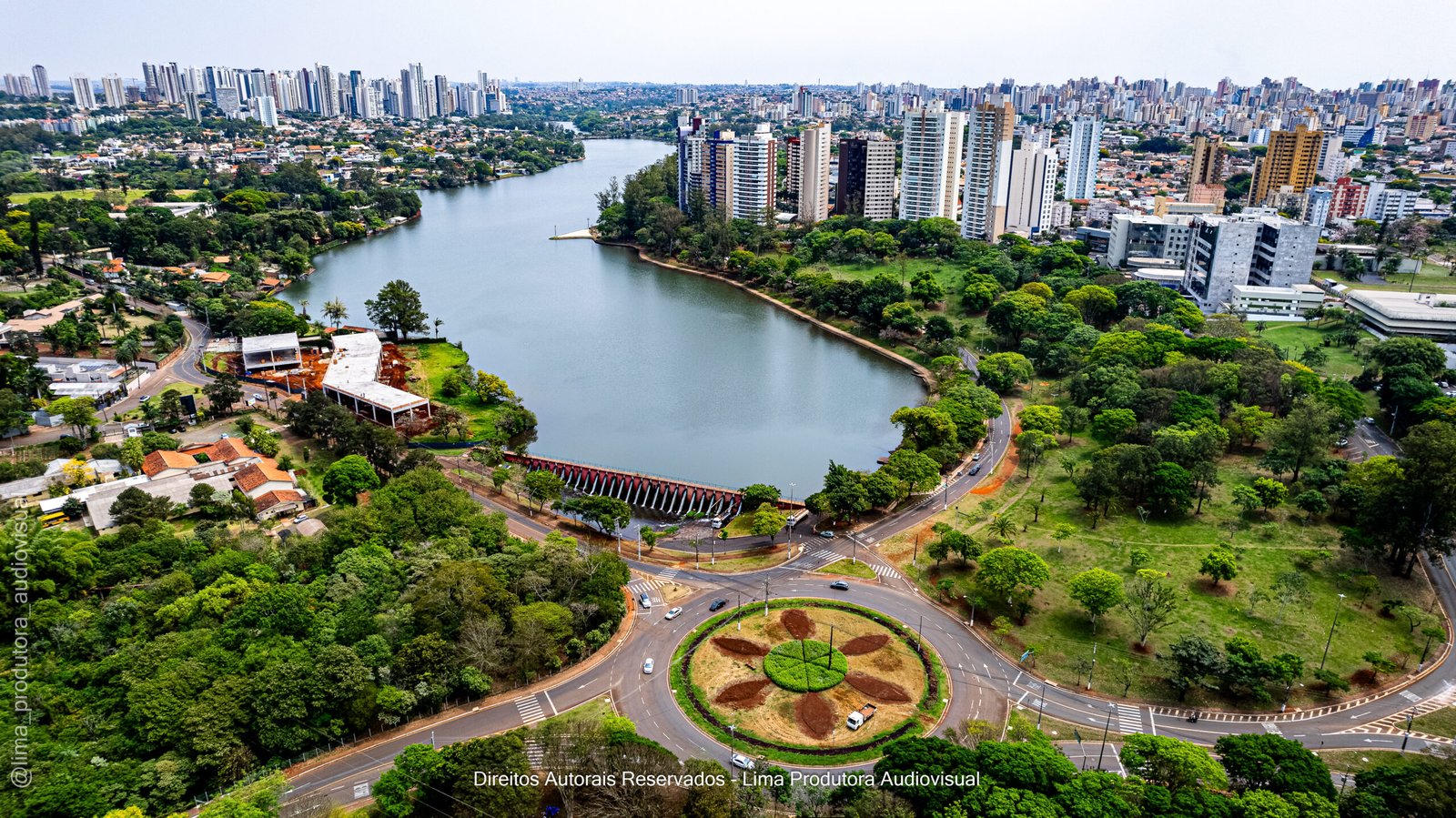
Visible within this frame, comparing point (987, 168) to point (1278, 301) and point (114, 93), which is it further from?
point (114, 93)

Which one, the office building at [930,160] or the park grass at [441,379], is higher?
the office building at [930,160]

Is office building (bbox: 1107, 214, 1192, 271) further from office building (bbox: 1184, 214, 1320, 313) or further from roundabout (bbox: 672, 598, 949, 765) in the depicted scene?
roundabout (bbox: 672, 598, 949, 765)

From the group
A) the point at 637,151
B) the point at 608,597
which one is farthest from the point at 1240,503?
the point at 637,151

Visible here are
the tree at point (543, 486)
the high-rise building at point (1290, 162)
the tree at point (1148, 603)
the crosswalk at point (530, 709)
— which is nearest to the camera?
the crosswalk at point (530, 709)

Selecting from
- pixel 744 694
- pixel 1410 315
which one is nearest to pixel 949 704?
pixel 744 694

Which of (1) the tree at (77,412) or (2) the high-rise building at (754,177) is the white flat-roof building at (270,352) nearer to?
(1) the tree at (77,412)

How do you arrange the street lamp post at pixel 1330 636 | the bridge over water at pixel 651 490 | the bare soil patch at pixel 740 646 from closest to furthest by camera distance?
A: 1. the street lamp post at pixel 1330 636
2. the bare soil patch at pixel 740 646
3. the bridge over water at pixel 651 490

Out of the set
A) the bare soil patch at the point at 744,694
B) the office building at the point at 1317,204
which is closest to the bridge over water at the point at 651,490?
the bare soil patch at the point at 744,694
